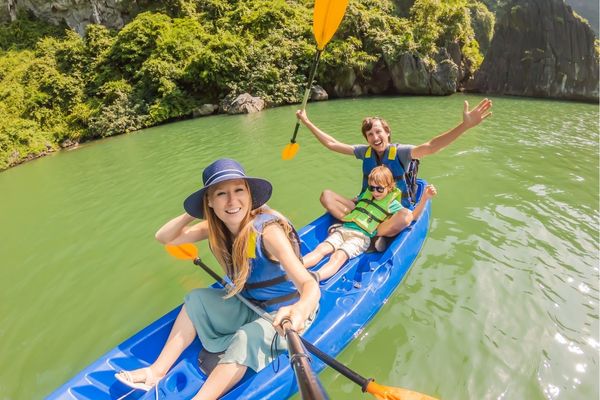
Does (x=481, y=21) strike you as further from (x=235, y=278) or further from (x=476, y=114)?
(x=235, y=278)

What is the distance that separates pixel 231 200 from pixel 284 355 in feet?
2.98

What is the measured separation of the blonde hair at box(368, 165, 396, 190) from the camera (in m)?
3.12

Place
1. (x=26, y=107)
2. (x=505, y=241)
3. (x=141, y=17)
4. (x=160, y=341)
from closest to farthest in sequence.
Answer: (x=160, y=341)
(x=505, y=241)
(x=26, y=107)
(x=141, y=17)

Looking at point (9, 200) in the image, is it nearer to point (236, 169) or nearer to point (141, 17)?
point (236, 169)

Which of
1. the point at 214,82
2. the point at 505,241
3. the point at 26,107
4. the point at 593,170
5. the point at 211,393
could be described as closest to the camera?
the point at 211,393

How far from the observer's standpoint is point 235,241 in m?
1.75

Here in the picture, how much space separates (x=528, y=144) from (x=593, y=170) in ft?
6.45

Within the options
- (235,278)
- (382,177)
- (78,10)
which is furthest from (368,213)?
(78,10)

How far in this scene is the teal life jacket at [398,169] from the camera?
3.38 metres

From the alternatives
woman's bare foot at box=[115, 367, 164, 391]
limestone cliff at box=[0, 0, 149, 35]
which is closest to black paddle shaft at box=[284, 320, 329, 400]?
woman's bare foot at box=[115, 367, 164, 391]

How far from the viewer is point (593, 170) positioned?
17.9 ft

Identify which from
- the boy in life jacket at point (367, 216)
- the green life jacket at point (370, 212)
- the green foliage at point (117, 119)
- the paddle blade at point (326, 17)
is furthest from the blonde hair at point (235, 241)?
the green foliage at point (117, 119)

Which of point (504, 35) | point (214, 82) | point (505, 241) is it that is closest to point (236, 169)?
point (505, 241)

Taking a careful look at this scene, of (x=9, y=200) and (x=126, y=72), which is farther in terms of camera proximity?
(x=126, y=72)
